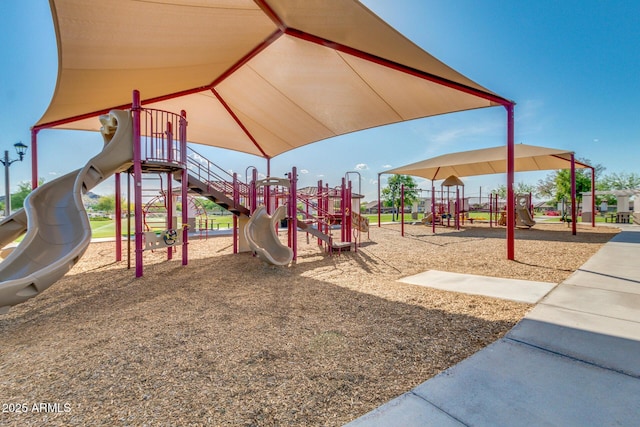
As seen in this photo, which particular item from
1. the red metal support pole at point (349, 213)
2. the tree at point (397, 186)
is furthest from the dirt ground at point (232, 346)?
the tree at point (397, 186)

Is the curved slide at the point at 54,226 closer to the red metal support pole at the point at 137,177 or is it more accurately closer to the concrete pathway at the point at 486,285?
the red metal support pole at the point at 137,177

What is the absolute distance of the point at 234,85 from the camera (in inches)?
331

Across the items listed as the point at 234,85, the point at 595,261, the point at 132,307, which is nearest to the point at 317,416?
the point at 132,307

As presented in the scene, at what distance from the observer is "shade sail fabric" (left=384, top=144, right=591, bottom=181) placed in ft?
46.2

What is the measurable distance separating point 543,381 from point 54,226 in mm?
7073

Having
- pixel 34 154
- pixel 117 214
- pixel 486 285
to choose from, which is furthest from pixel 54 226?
pixel 486 285

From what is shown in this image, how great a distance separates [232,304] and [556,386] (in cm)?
370

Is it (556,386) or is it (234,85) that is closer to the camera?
(556,386)

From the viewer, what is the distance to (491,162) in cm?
1753

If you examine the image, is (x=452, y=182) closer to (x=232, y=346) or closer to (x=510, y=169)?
(x=510, y=169)

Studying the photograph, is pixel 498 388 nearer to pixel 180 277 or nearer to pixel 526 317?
pixel 526 317

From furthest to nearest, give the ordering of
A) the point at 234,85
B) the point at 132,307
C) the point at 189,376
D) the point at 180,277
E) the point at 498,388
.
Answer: the point at 234,85, the point at 180,277, the point at 132,307, the point at 189,376, the point at 498,388

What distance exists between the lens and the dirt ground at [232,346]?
1.94 m

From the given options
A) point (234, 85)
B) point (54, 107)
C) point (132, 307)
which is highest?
point (234, 85)
